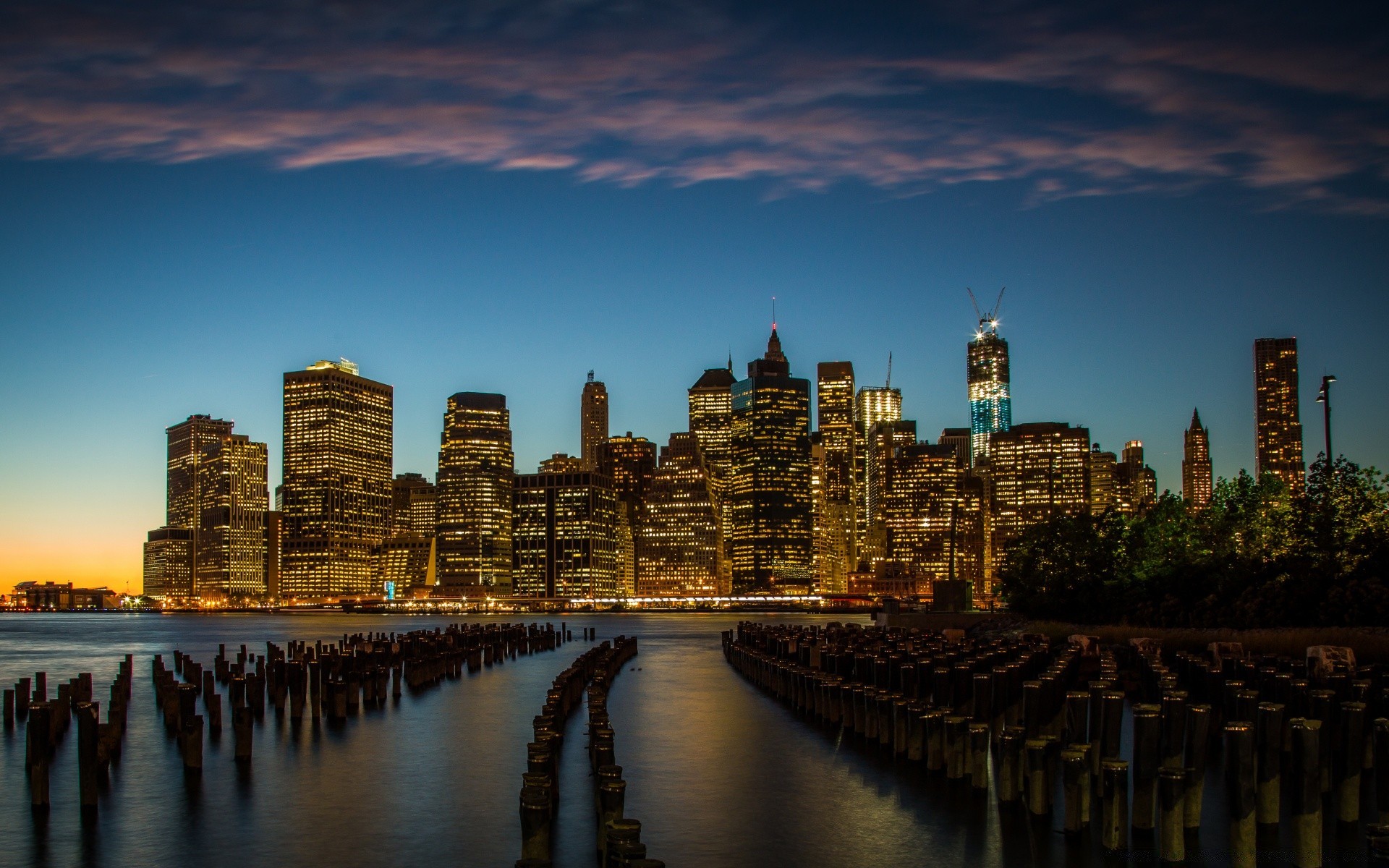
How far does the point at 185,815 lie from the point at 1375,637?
30444mm

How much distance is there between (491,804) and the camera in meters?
24.0

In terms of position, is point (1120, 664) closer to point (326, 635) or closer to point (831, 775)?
point (831, 775)

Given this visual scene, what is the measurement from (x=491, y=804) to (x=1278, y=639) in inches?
1003

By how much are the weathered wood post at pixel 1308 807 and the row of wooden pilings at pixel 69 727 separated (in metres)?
19.7

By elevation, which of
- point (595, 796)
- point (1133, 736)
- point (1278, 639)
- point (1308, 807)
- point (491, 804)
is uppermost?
point (1278, 639)

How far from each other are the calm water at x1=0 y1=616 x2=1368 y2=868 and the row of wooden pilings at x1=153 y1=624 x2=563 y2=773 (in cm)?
69

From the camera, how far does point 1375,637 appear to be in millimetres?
34594

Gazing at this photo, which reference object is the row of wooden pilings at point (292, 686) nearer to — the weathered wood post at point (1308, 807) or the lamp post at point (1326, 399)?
the weathered wood post at point (1308, 807)

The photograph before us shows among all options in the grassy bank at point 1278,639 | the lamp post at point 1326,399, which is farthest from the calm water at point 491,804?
the lamp post at point 1326,399

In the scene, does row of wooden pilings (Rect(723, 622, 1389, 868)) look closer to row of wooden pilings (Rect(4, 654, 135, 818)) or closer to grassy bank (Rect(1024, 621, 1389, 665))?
grassy bank (Rect(1024, 621, 1389, 665))

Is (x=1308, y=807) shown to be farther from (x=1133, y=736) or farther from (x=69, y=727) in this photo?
(x=69, y=727)

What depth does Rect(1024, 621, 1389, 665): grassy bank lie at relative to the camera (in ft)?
110

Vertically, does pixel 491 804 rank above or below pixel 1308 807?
below

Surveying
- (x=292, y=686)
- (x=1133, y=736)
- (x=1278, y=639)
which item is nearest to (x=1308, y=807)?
(x=1133, y=736)
